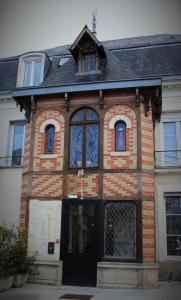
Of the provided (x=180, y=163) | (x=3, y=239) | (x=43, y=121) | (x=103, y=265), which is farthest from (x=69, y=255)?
(x=180, y=163)

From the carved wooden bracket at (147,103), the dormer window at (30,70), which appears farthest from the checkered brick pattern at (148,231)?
the dormer window at (30,70)

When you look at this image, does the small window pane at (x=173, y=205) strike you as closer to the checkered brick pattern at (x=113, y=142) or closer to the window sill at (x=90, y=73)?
the checkered brick pattern at (x=113, y=142)

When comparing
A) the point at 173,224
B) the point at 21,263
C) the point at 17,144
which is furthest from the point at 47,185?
the point at 173,224

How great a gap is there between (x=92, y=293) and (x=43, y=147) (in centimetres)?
500

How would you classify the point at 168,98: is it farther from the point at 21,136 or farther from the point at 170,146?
the point at 21,136

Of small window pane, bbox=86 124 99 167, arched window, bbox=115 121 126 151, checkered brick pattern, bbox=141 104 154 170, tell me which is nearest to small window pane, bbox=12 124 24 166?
small window pane, bbox=86 124 99 167

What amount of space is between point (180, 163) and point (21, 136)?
23.4 ft

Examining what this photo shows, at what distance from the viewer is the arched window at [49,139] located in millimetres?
11617

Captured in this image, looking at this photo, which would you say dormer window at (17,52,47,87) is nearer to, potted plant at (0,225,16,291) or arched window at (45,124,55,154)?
arched window at (45,124,55,154)

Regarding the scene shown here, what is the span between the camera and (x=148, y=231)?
10195mm

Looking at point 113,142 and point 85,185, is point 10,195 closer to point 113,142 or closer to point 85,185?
point 85,185

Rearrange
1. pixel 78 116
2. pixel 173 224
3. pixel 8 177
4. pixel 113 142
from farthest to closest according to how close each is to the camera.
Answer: pixel 8 177, pixel 173 224, pixel 78 116, pixel 113 142

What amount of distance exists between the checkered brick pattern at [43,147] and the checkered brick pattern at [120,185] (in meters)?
1.68

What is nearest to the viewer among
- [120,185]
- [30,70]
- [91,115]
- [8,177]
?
[120,185]
